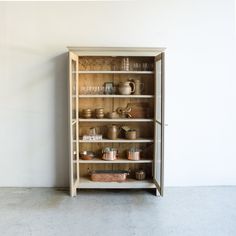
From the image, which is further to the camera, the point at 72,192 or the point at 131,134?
the point at 131,134

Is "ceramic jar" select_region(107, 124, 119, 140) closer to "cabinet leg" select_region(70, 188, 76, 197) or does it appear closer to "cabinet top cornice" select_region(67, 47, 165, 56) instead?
"cabinet leg" select_region(70, 188, 76, 197)

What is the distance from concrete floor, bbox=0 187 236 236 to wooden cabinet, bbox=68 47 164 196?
0.72 feet

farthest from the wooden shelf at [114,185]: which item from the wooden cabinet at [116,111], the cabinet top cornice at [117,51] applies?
the cabinet top cornice at [117,51]

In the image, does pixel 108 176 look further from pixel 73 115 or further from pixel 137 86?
pixel 137 86

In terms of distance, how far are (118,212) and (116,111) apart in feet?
4.94

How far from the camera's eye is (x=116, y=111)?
450cm

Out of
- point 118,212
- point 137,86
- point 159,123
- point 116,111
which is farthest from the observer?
point 116,111

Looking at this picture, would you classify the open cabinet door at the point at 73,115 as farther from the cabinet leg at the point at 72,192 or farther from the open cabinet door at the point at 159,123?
the open cabinet door at the point at 159,123

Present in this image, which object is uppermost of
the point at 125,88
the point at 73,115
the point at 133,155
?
the point at 125,88

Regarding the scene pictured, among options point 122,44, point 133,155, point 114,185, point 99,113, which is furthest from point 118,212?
point 122,44
